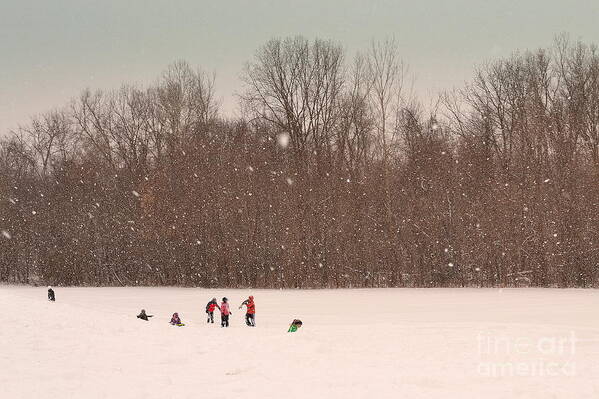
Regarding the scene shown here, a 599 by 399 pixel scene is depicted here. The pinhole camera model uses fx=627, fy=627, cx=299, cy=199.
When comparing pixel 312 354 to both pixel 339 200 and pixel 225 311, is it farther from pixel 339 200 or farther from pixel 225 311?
pixel 339 200

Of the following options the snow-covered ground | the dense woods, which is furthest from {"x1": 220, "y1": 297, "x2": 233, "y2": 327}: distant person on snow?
the dense woods

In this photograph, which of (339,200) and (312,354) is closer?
(312,354)

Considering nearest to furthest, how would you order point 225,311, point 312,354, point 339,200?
1. point 312,354
2. point 225,311
3. point 339,200

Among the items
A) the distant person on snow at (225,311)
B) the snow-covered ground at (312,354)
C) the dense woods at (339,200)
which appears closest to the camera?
the snow-covered ground at (312,354)

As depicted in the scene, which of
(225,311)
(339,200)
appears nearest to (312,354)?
(225,311)

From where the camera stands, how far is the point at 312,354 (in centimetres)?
1348

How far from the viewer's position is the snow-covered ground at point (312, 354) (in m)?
9.88

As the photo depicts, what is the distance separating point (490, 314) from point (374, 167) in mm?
19415

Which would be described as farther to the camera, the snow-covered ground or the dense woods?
the dense woods

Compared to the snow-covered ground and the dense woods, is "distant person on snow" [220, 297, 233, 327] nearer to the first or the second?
the snow-covered ground

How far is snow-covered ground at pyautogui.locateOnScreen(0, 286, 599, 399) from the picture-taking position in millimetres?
9875

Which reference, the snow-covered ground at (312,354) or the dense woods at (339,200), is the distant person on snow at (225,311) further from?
the dense woods at (339,200)

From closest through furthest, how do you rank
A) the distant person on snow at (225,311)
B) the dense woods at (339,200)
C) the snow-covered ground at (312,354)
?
1. the snow-covered ground at (312,354)
2. the distant person on snow at (225,311)
3. the dense woods at (339,200)

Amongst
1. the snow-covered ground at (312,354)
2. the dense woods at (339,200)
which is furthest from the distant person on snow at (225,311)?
the dense woods at (339,200)
